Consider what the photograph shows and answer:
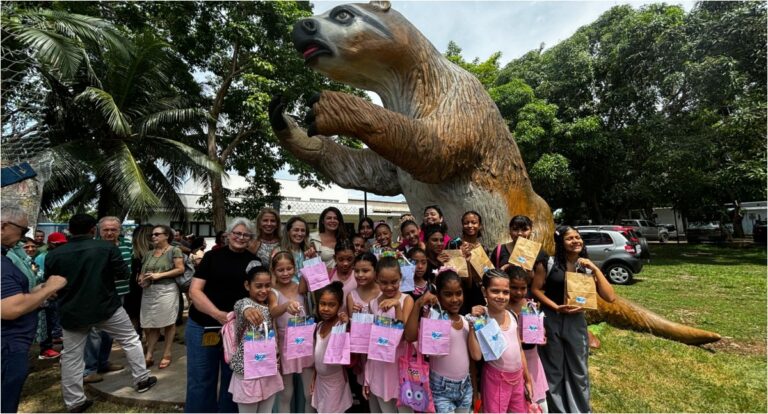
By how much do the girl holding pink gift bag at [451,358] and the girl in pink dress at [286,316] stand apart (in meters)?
0.74

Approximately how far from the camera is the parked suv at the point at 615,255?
378 inches

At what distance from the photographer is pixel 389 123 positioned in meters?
3.06

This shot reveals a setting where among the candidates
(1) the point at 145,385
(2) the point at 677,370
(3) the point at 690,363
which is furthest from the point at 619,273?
(1) the point at 145,385

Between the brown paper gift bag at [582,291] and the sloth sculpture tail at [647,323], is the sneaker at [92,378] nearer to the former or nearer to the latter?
the brown paper gift bag at [582,291]

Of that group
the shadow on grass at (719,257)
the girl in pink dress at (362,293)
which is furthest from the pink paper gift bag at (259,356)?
the shadow on grass at (719,257)

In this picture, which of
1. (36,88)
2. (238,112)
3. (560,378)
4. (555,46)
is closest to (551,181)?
(555,46)

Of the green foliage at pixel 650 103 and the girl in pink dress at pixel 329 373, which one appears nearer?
the girl in pink dress at pixel 329 373

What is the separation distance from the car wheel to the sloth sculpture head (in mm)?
8566

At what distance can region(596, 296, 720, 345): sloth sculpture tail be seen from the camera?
14.3 feet

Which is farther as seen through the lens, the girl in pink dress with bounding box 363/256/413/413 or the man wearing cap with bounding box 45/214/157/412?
the man wearing cap with bounding box 45/214/157/412

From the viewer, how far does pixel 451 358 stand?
7.34 ft

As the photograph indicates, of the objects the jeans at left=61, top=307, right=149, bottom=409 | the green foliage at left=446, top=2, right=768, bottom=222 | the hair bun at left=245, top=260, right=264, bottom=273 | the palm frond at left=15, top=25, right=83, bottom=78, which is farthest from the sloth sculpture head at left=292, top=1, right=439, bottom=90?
the green foliage at left=446, top=2, right=768, bottom=222

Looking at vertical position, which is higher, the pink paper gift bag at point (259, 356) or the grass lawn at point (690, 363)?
the pink paper gift bag at point (259, 356)

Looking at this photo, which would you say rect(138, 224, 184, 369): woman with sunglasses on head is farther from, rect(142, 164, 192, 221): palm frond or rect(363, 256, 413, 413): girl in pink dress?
rect(142, 164, 192, 221): palm frond
